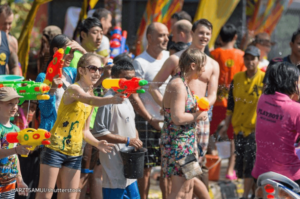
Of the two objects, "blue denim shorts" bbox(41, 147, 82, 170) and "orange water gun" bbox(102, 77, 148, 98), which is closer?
"orange water gun" bbox(102, 77, 148, 98)

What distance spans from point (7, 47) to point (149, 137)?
6.56 feet

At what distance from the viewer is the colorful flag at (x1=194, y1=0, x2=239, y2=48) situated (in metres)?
7.91

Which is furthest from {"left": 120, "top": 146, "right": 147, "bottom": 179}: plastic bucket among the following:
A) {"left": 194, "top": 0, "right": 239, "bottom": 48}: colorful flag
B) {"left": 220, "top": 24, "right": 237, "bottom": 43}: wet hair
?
{"left": 194, "top": 0, "right": 239, "bottom": 48}: colorful flag

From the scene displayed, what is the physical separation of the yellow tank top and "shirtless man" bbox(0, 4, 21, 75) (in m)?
1.68

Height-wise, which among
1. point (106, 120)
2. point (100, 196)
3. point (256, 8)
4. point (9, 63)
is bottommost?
point (100, 196)

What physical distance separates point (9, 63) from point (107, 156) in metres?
1.89

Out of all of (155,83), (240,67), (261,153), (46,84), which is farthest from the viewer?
(240,67)

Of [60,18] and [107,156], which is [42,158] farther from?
[60,18]

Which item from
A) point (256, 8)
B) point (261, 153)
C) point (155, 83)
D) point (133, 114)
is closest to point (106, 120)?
point (133, 114)

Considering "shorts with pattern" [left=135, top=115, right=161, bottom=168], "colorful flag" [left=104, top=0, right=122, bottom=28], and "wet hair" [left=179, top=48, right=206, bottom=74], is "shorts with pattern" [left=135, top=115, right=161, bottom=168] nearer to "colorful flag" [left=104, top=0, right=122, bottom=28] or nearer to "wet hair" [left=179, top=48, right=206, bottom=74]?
"wet hair" [left=179, top=48, right=206, bottom=74]

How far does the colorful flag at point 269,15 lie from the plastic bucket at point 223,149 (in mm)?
3996

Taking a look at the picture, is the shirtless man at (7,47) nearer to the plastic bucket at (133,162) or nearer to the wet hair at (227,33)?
the plastic bucket at (133,162)

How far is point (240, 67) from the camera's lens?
269 inches

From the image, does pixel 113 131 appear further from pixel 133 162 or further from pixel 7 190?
pixel 7 190
